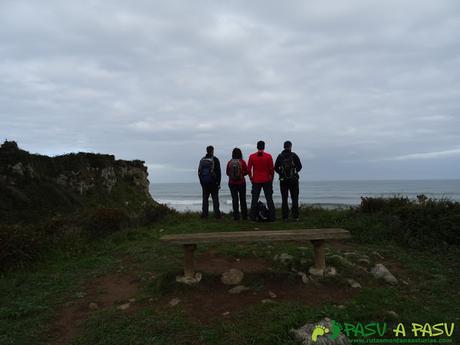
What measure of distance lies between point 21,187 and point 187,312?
1660 cm

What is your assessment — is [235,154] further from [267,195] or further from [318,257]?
[318,257]

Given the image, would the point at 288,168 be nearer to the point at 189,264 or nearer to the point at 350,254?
the point at 350,254

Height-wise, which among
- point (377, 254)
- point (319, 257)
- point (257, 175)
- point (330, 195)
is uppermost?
point (257, 175)

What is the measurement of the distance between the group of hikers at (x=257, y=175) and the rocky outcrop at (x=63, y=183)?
10198mm

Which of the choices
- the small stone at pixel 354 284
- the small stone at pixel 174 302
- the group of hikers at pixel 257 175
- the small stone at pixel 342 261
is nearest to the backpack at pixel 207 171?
the group of hikers at pixel 257 175

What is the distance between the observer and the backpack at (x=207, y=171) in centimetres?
998

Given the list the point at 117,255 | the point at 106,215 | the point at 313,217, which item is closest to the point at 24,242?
the point at 117,255

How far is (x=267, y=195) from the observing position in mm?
9430

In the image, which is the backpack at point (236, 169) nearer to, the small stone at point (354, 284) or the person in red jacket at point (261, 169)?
the person in red jacket at point (261, 169)

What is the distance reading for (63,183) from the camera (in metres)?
21.4

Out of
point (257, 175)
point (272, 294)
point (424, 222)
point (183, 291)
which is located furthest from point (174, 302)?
point (424, 222)

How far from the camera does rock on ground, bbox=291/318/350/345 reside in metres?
3.41

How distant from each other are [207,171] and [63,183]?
47.8ft

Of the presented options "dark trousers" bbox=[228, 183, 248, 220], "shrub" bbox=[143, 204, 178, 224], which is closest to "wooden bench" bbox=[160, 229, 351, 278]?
"dark trousers" bbox=[228, 183, 248, 220]
